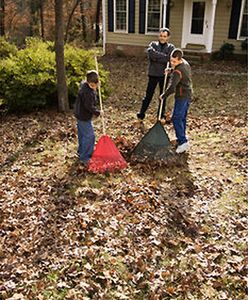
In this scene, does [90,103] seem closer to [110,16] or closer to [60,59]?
[60,59]

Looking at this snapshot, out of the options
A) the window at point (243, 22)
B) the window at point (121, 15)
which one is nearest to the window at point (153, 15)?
the window at point (121, 15)

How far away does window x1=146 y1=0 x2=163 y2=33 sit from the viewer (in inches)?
697

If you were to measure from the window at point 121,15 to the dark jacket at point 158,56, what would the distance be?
11.7 meters

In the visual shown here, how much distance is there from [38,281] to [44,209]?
1356mm

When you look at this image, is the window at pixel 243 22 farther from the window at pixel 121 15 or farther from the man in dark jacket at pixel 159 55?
the man in dark jacket at pixel 159 55

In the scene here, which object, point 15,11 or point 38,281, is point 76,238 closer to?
point 38,281

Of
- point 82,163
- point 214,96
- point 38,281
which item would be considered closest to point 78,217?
point 38,281

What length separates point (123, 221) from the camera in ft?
15.9

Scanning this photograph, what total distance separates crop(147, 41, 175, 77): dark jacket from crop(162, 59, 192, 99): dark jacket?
3.92 ft

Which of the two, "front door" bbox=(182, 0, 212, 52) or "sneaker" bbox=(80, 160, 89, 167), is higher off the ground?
"front door" bbox=(182, 0, 212, 52)

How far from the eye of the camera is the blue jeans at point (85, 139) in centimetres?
603

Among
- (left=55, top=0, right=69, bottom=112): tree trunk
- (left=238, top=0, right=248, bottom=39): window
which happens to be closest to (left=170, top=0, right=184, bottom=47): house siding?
(left=238, top=0, right=248, bottom=39): window

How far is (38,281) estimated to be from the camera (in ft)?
12.6

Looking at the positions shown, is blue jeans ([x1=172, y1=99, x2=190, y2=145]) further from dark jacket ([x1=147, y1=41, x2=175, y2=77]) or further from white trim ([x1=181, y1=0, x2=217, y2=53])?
white trim ([x1=181, y1=0, x2=217, y2=53])
